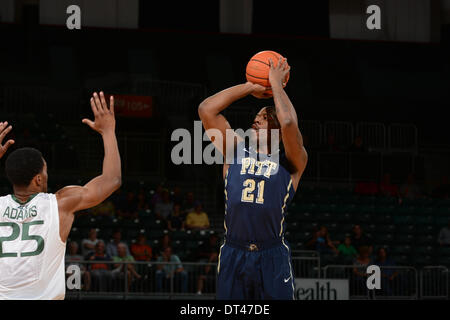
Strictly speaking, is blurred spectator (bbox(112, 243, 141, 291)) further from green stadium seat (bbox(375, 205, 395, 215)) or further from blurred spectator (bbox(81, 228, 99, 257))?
green stadium seat (bbox(375, 205, 395, 215))

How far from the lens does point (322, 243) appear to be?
Result: 15.3 meters

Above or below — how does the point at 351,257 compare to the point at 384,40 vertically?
below

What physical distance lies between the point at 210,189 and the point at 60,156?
12.9 ft

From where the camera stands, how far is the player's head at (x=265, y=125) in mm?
5707

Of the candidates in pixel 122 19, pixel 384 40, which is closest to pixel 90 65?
pixel 122 19

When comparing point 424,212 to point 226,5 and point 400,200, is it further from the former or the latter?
point 226,5

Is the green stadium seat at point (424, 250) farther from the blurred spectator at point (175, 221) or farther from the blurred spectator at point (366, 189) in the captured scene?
the blurred spectator at point (175, 221)

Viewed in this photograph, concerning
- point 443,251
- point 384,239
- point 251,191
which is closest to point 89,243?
point 384,239

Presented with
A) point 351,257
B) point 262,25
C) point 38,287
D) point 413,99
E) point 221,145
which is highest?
point 262,25

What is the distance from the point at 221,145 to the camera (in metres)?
5.76

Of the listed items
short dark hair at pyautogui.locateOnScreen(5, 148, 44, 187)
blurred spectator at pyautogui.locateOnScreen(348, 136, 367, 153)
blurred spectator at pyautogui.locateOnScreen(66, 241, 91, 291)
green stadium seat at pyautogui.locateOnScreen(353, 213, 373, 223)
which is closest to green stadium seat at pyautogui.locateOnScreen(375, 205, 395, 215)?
green stadium seat at pyautogui.locateOnScreen(353, 213, 373, 223)

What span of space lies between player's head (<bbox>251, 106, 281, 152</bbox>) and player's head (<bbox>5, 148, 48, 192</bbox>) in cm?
194

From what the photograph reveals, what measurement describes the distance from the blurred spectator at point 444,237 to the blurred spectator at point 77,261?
809 centimetres

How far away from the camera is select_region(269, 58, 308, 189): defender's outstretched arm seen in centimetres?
537
